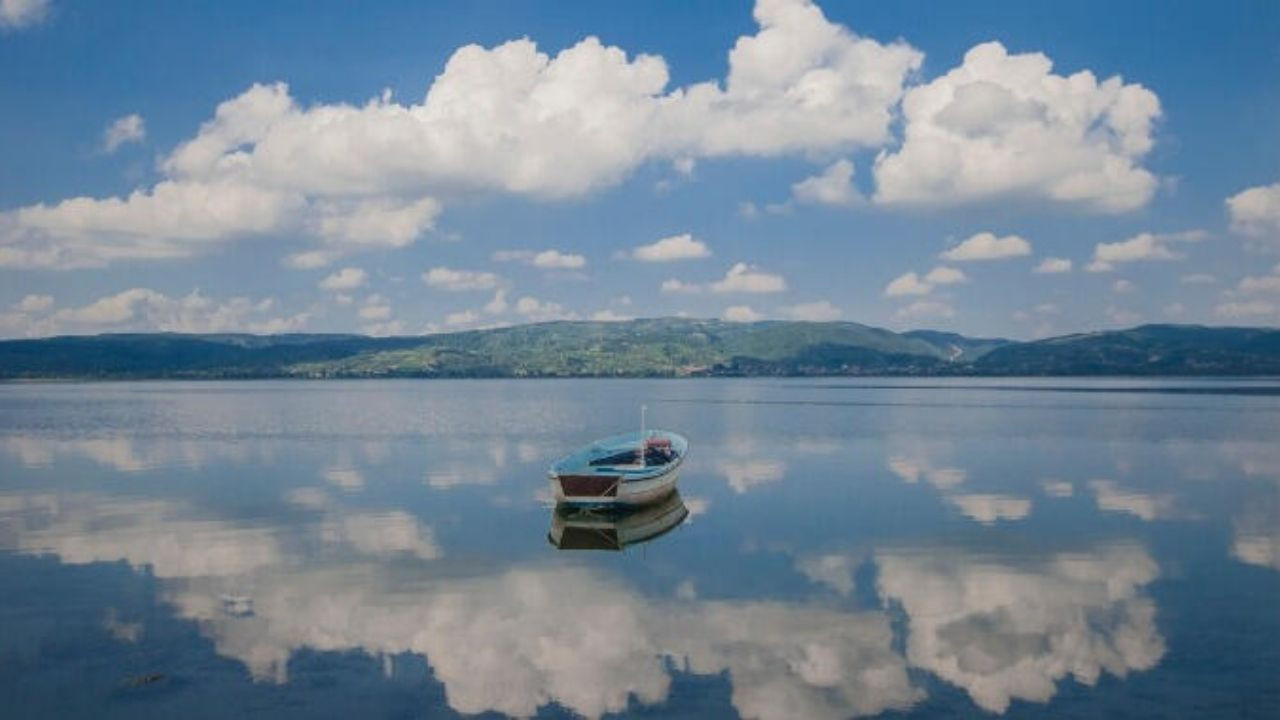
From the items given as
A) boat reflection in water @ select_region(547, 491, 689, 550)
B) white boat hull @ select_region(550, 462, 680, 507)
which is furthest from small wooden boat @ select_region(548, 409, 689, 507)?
boat reflection in water @ select_region(547, 491, 689, 550)

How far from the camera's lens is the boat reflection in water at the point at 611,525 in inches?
1499

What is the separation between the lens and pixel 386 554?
1372 inches

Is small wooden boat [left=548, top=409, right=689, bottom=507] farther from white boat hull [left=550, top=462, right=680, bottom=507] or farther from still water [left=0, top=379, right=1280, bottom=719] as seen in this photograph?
still water [left=0, top=379, right=1280, bottom=719]

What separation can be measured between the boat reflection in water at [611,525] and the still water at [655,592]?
24.6 inches

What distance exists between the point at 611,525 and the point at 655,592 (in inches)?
511

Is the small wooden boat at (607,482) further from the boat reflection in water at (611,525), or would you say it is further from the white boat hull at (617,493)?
the boat reflection in water at (611,525)

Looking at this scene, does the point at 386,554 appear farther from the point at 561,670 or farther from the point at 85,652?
the point at 561,670

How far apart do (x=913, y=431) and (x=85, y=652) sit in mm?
81591

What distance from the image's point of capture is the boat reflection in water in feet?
125

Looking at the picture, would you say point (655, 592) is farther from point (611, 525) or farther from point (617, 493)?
point (617, 493)

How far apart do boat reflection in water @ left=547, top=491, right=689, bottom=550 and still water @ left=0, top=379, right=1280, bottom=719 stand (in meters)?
0.63

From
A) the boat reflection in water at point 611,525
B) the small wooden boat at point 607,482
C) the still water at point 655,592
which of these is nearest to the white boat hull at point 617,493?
the small wooden boat at point 607,482

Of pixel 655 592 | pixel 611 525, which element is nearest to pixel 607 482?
pixel 611 525

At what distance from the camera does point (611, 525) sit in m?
42.2
